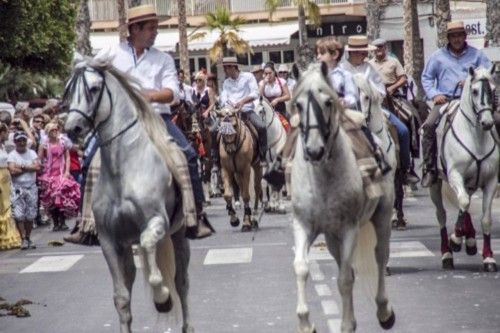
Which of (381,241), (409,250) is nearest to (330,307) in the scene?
(381,241)

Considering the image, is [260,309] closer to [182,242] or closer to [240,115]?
[182,242]

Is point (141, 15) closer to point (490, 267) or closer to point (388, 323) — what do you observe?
point (388, 323)

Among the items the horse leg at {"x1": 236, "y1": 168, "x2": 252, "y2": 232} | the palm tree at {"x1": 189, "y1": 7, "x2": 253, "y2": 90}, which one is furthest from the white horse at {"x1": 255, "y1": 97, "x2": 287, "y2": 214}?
the palm tree at {"x1": 189, "y1": 7, "x2": 253, "y2": 90}

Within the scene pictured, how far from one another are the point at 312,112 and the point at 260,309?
3814mm

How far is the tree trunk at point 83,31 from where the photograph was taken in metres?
47.1

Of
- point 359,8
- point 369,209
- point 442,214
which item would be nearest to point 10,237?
point 442,214

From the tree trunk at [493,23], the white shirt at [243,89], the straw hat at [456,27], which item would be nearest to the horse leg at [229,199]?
the white shirt at [243,89]

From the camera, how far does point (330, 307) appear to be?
16062 mm

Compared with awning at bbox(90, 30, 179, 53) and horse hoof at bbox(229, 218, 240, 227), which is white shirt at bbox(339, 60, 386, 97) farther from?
awning at bbox(90, 30, 179, 53)

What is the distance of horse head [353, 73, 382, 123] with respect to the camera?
1747 centimetres

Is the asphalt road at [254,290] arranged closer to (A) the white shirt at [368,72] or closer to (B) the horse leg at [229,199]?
(B) the horse leg at [229,199]

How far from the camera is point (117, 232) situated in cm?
1344

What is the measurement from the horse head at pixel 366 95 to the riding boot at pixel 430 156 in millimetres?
1266

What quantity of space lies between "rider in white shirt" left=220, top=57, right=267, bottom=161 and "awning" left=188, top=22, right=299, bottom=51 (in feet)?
147
